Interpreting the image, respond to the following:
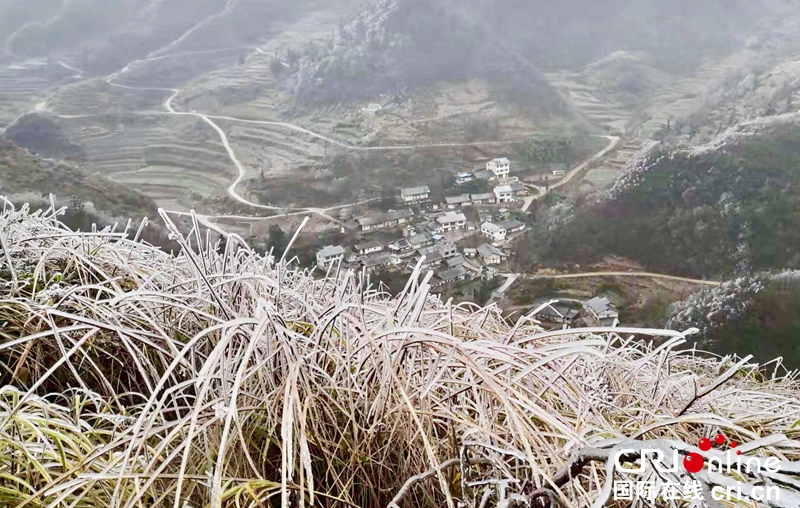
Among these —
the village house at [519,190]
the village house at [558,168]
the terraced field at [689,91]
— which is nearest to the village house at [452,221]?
the village house at [519,190]

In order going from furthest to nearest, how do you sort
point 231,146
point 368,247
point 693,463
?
point 231,146 → point 368,247 → point 693,463

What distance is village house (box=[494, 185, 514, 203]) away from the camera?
11738 millimetres

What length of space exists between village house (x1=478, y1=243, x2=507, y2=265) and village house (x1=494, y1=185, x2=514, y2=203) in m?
2.68

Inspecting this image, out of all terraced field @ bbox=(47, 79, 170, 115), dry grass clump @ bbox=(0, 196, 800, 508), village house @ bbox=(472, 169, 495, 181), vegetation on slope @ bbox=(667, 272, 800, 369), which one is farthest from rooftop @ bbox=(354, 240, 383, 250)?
terraced field @ bbox=(47, 79, 170, 115)

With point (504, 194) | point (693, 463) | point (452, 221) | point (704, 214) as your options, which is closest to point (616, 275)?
point (704, 214)

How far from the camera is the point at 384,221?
34.6 ft

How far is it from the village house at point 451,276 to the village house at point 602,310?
1.90m

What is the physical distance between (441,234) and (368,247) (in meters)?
1.48

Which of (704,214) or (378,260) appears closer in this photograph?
(378,260)

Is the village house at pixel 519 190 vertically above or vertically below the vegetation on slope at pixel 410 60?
below

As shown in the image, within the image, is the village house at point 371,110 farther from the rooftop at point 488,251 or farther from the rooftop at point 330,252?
the rooftop at point 330,252

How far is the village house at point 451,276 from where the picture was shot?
289 inches

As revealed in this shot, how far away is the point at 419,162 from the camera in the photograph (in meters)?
14.5

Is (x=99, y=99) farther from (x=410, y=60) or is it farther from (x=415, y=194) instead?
(x=415, y=194)
